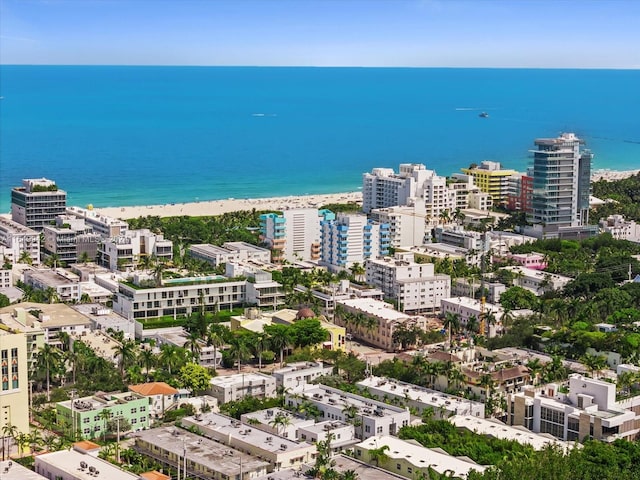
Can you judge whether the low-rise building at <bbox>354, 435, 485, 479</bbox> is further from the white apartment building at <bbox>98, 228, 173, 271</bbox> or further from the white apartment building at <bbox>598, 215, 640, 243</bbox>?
the white apartment building at <bbox>598, 215, 640, 243</bbox>

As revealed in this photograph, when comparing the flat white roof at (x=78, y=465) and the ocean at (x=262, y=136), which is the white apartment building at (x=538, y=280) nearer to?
the flat white roof at (x=78, y=465)

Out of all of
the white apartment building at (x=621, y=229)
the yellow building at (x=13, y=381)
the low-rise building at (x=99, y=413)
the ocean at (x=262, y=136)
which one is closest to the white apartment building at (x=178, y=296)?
the low-rise building at (x=99, y=413)

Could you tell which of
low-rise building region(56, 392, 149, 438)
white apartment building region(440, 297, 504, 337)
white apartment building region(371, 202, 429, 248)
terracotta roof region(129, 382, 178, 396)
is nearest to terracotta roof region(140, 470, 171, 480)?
low-rise building region(56, 392, 149, 438)

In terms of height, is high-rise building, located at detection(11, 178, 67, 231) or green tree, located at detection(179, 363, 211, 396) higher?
high-rise building, located at detection(11, 178, 67, 231)

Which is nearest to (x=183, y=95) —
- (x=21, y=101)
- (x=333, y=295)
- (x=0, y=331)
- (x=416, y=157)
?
(x=21, y=101)

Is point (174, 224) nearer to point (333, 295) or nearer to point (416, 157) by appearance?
point (333, 295)

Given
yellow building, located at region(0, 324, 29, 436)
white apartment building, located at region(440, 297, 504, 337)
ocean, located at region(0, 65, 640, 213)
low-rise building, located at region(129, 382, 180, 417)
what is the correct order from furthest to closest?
ocean, located at region(0, 65, 640, 213) → white apartment building, located at region(440, 297, 504, 337) → low-rise building, located at region(129, 382, 180, 417) → yellow building, located at region(0, 324, 29, 436)

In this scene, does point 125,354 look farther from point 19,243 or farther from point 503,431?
point 19,243
